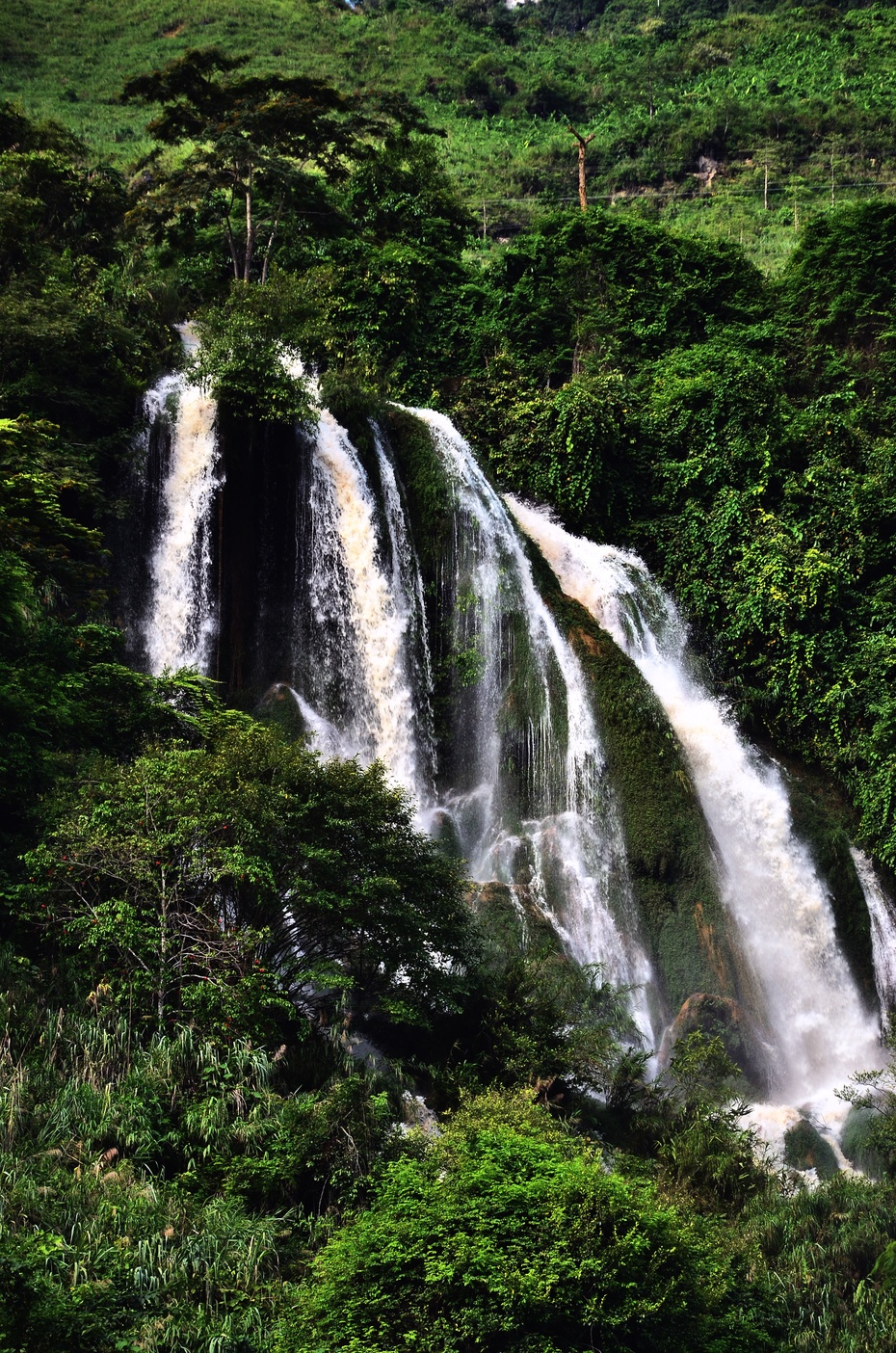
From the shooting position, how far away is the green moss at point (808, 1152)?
1379 cm

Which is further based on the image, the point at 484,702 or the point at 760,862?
the point at 484,702

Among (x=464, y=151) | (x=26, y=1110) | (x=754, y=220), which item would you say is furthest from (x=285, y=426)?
(x=464, y=151)

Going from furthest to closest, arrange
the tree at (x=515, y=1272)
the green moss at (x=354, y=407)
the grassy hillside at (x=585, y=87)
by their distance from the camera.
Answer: the grassy hillside at (x=585, y=87) < the green moss at (x=354, y=407) < the tree at (x=515, y=1272)

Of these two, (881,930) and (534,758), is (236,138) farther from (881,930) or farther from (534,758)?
(881,930)

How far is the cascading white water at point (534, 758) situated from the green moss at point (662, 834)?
0.77 feet

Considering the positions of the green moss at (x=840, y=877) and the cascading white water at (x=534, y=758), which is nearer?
the cascading white water at (x=534, y=758)

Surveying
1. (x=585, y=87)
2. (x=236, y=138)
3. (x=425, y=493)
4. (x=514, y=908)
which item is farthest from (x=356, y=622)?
(x=585, y=87)

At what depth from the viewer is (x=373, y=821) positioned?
475 inches

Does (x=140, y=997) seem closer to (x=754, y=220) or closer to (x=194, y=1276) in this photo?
(x=194, y=1276)

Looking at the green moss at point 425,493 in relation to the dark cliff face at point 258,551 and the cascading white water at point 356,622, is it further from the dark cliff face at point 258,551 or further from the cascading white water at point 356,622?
the dark cliff face at point 258,551

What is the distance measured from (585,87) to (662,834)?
57.6 meters

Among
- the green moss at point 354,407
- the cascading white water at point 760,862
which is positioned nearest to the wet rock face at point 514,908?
the cascading white water at point 760,862

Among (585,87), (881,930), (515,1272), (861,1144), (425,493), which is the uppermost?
(585,87)

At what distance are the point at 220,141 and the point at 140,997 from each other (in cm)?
1993
